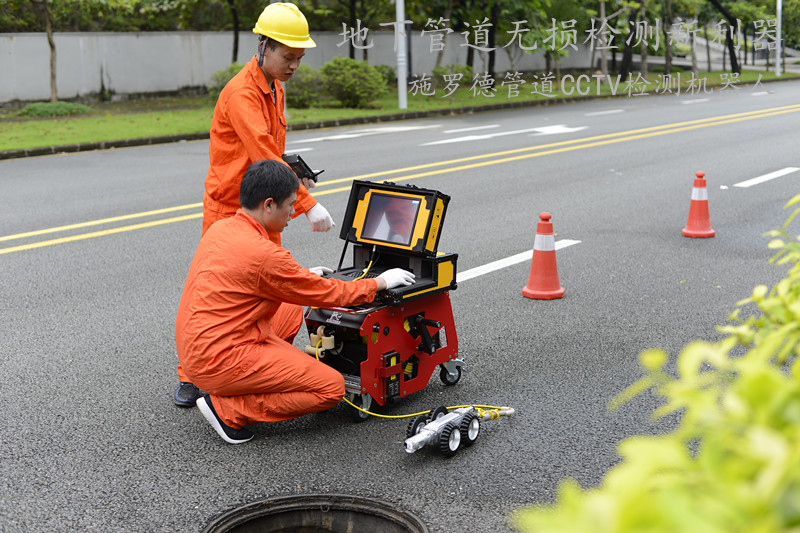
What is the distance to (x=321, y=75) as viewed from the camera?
21.8 meters

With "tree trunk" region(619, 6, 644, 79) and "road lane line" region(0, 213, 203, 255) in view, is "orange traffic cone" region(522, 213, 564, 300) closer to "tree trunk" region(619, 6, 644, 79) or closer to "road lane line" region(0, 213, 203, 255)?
"road lane line" region(0, 213, 203, 255)

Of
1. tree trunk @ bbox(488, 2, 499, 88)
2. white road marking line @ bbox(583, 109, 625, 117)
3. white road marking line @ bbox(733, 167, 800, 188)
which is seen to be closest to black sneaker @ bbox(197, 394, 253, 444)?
white road marking line @ bbox(733, 167, 800, 188)

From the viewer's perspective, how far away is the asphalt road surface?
3.52m

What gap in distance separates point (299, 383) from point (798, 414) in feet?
10.1

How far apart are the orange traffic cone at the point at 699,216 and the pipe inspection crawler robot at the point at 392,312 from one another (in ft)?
13.3

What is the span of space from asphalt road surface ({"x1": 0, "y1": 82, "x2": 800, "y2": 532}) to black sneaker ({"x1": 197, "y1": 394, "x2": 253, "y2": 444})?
0.08m

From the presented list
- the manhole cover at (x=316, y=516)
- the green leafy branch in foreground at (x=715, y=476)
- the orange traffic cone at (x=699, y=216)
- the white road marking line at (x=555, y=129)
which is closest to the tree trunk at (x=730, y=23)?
the white road marking line at (x=555, y=129)

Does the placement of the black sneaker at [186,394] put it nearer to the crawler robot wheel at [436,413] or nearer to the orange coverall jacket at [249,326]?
the orange coverall jacket at [249,326]

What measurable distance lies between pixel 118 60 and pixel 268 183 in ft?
77.8

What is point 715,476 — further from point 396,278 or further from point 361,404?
point 361,404

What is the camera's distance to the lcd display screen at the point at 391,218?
4.38 metres

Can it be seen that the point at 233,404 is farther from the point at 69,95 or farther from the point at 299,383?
the point at 69,95

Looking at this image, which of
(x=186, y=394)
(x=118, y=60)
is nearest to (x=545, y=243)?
(x=186, y=394)

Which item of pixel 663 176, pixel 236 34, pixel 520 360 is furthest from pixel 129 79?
pixel 520 360
